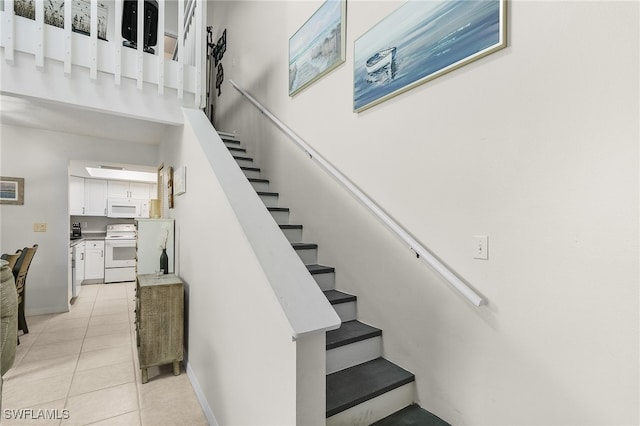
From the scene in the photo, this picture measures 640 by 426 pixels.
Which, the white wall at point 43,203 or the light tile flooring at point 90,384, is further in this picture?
the white wall at point 43,203

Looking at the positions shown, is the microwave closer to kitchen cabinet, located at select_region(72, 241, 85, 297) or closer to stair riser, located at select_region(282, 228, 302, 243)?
kitchen cabinet, located at select_region(72, 241, 85, 297)

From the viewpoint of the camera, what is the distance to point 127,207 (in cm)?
683

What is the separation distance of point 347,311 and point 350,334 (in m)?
0.27

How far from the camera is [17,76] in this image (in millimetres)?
2033

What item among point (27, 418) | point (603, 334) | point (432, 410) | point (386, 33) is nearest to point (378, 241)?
point (432, 410)

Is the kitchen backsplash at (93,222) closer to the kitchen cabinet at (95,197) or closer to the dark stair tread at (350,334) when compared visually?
the kitchen cabinet at (95,197)

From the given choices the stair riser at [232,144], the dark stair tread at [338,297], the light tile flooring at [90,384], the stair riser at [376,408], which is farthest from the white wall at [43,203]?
the stair riser at [376,408]

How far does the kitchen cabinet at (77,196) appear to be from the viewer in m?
6.32

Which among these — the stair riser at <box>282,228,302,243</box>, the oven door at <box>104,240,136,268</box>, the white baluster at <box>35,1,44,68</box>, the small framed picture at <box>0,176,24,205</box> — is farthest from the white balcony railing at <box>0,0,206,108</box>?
the oven door at <box>104,240,136,268</box>

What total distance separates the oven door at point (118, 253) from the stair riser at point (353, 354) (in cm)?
629

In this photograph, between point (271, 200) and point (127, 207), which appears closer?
point (271, 200)

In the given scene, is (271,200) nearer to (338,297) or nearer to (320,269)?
(320,269)

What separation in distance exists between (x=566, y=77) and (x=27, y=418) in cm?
346

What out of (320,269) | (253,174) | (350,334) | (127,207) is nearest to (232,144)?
(253,174)
